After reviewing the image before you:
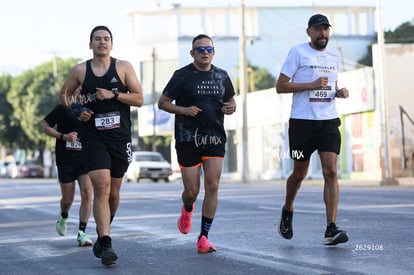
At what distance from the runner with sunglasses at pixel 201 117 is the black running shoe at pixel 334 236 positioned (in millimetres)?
1055

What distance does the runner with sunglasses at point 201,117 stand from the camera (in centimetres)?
1004

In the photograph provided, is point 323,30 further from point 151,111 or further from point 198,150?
point 151,111

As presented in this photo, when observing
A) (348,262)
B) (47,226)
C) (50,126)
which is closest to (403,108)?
(47,226)

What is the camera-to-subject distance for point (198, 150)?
396 inches

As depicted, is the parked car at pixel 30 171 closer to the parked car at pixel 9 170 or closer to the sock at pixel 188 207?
the parked car at pixel 9 170

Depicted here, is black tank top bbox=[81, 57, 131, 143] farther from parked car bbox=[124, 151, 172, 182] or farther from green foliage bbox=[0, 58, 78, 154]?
green foliage bbox=[0, 58, 78, 154]

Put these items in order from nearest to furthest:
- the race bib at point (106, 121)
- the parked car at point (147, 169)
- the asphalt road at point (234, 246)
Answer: the asphalt road at point (234, 246), the race bib at point (106, 121), the parked car at point (147, 169)

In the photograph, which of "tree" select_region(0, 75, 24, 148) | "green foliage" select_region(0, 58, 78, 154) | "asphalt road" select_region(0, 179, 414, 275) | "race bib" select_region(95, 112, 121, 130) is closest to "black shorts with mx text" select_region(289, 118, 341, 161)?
"asphalt road" select_region(0, 179, 414, 275)

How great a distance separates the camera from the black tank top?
944cm

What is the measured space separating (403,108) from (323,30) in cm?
3322

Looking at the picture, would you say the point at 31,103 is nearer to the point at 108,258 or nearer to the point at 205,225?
the point at 205,225

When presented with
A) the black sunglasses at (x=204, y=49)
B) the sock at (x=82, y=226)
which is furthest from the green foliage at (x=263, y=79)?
the black sunglasses at (x=204, y=49)

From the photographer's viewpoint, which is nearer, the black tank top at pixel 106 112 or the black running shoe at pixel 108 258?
the black running shoe at pixel 108 258

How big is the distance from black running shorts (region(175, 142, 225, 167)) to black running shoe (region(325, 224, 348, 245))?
1.20m
